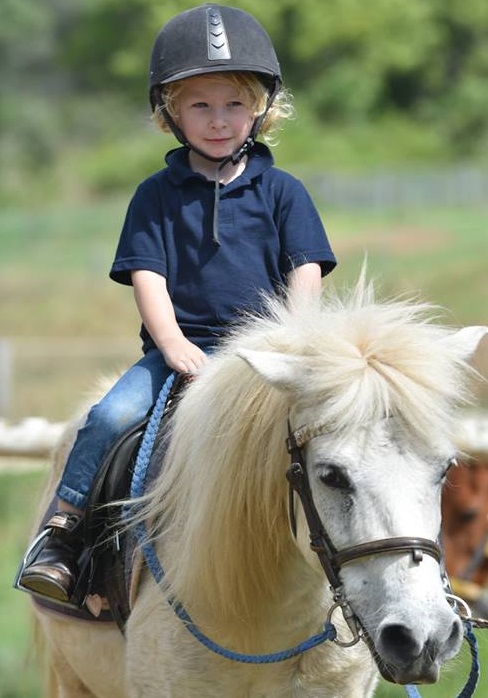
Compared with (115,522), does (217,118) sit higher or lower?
higher

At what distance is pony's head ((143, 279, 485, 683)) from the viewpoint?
3141 millimetres

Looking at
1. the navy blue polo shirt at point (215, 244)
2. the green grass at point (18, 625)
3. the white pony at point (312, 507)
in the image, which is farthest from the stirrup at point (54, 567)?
the green grass at point (18, 625)

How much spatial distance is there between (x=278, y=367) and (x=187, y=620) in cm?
97

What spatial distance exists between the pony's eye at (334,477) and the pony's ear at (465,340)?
0.52 metres

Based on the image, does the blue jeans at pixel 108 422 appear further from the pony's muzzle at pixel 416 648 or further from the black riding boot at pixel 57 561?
the pony's muzzle at pixel 416 648

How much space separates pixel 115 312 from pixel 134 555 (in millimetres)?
23750

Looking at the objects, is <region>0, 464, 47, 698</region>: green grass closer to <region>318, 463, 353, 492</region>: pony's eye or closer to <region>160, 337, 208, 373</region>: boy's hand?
<region>160, 337, 208, 373</region>: boy's hand

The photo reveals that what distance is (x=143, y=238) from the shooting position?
433 centimetres

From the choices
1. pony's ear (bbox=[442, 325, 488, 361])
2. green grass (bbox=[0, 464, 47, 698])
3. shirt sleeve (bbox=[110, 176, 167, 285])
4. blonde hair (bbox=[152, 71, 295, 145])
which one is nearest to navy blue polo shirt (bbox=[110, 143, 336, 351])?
shirt sleeve (bbox=[110, 176, 167, 285])

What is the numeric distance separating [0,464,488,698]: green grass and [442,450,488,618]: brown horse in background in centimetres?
79

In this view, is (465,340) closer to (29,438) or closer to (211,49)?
(211,49)

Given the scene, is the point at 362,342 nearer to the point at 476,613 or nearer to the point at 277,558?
the point at 277,558

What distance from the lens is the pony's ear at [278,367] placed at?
10.9 feet

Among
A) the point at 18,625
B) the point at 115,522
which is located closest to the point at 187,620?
the point at 115,522
